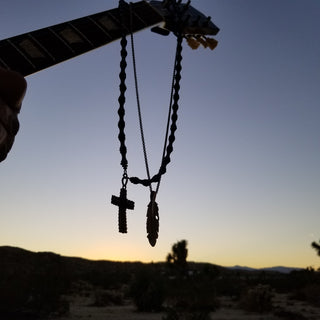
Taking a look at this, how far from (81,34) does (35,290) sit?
1626 centimetres

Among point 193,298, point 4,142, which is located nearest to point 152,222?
point 4,142

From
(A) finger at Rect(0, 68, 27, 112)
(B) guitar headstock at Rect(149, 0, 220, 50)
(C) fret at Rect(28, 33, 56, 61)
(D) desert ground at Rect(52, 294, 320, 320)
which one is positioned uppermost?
(B) guitar headstock at Rect(149, 0, 220, 50)

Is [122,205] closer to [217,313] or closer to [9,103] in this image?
[9,103]

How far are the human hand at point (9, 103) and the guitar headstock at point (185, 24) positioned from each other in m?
3.28

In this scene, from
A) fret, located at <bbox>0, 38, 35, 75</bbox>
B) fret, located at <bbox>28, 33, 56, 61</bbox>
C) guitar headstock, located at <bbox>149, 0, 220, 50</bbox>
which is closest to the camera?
fret, located at <bbox>0, 38, 35, 75</bbox>

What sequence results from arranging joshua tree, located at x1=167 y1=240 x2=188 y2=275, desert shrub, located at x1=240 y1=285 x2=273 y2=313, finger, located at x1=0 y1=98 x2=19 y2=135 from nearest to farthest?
finger, located at x1=0 y1=98 x2=19 y2=135
desert shrub, located at x1=240 y1=285 x2=273 y2=313
joshua tree, located at x1=167 y1=240 x2=188 y2=275

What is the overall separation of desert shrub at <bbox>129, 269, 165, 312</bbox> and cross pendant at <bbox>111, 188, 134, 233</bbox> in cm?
1683

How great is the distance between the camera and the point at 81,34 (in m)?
3.66

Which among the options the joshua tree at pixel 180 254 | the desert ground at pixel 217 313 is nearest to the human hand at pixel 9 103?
the desert ground at pixel 217 313

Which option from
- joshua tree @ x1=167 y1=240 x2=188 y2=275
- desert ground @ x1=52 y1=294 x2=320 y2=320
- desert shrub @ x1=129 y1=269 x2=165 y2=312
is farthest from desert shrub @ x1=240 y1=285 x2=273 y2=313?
joshua tree @ x1=167 y1=240 x2=188 y2=275

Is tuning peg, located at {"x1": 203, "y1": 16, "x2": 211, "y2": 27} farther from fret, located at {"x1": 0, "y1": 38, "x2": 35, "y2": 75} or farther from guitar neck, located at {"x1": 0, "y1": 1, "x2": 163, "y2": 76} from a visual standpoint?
fret, located at {"x1": 0, "y1": 38, "x2": 35, "y2": 75}

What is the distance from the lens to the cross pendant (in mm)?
3147

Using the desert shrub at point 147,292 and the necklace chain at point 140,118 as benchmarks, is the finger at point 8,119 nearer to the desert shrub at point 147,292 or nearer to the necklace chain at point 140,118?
the necklace chain at point 140,118

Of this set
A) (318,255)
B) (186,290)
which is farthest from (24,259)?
(318,255)
